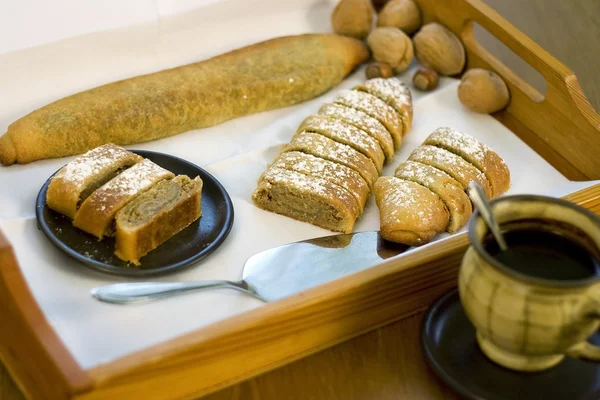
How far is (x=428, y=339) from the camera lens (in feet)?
3.69

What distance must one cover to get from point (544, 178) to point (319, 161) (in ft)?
1.72

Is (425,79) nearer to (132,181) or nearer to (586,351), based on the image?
(132,181)

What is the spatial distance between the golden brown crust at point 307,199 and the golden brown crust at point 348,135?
152mm

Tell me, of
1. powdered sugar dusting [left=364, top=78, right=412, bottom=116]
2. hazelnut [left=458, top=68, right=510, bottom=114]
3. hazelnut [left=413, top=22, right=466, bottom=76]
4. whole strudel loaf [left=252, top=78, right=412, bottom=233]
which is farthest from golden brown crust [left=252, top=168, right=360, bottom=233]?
hazelnut [left=413, top=22, right=466, bottom=76]

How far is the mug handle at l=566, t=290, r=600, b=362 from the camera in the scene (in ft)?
3.14

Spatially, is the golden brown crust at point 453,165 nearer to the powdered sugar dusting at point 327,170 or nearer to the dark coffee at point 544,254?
the powdered sugar dusting at point 327,170

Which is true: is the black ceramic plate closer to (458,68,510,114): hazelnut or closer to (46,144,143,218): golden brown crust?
(46,144,143,218): golden brown crust

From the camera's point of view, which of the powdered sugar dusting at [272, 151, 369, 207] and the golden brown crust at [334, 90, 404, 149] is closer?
the powdered sugar dusting at [272, 151, 369, 207]

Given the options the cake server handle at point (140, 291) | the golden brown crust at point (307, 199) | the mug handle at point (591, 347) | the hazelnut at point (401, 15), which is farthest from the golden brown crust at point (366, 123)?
the mug handle at point (591, 347)

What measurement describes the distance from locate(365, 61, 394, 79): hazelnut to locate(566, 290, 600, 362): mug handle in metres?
1.03

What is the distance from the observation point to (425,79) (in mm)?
1887

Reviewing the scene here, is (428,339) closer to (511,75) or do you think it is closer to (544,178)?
(544,178)

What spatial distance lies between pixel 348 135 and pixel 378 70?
364 mm

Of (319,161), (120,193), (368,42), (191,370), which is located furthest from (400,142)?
(191,370)
